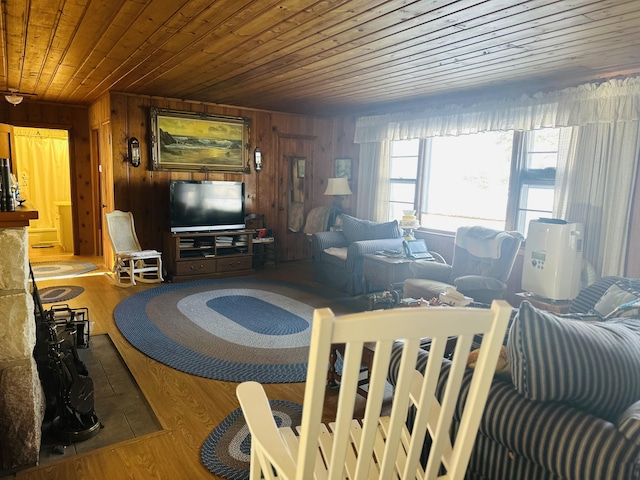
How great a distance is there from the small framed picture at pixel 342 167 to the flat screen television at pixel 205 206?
64.8 inches

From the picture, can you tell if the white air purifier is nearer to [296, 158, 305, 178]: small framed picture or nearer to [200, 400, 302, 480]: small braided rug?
[200, 400, 302, 480]: small braided rug

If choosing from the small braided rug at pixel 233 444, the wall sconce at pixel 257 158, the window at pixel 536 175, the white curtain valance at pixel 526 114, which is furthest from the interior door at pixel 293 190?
the small braided rug at pixel 233 444

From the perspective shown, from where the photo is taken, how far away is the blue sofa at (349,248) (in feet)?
16.3

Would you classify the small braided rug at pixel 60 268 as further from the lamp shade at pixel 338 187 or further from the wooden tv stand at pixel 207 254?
the lamp shade at pixel 338 187

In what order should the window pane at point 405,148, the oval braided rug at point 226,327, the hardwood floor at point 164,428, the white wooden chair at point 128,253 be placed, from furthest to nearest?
1. the window pane at point 405,148
2. the white wooden chair at point 128,253
3. the oval braided rug at point 226,327
4. the hardwood floor at point 164,428

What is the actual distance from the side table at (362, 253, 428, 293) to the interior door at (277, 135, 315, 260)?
2210 millimetres

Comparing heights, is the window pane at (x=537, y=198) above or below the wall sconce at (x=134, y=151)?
below

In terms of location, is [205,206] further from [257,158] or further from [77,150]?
[77,150]

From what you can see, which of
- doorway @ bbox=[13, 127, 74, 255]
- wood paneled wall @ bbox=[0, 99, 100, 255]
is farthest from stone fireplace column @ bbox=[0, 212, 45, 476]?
doorway @ bbox=[13, 127, 74, 255]

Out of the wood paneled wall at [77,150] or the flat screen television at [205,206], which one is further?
the wood paneled wall at [77,150]

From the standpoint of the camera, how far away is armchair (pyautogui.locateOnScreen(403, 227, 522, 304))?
12.4 ft

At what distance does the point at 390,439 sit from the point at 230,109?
18.9 ft

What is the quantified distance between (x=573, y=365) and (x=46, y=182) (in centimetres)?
911

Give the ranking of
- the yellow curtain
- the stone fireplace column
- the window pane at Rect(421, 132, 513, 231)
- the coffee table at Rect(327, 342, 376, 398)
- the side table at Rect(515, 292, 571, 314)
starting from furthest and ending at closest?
the yellow curtain
the window pane at Rect(421, 132, 513, 231)
the side table at Rect(515, 292, 571, 314)
the coffee table at Rect(327, 342, 376, 398)
the stone fireplace column
